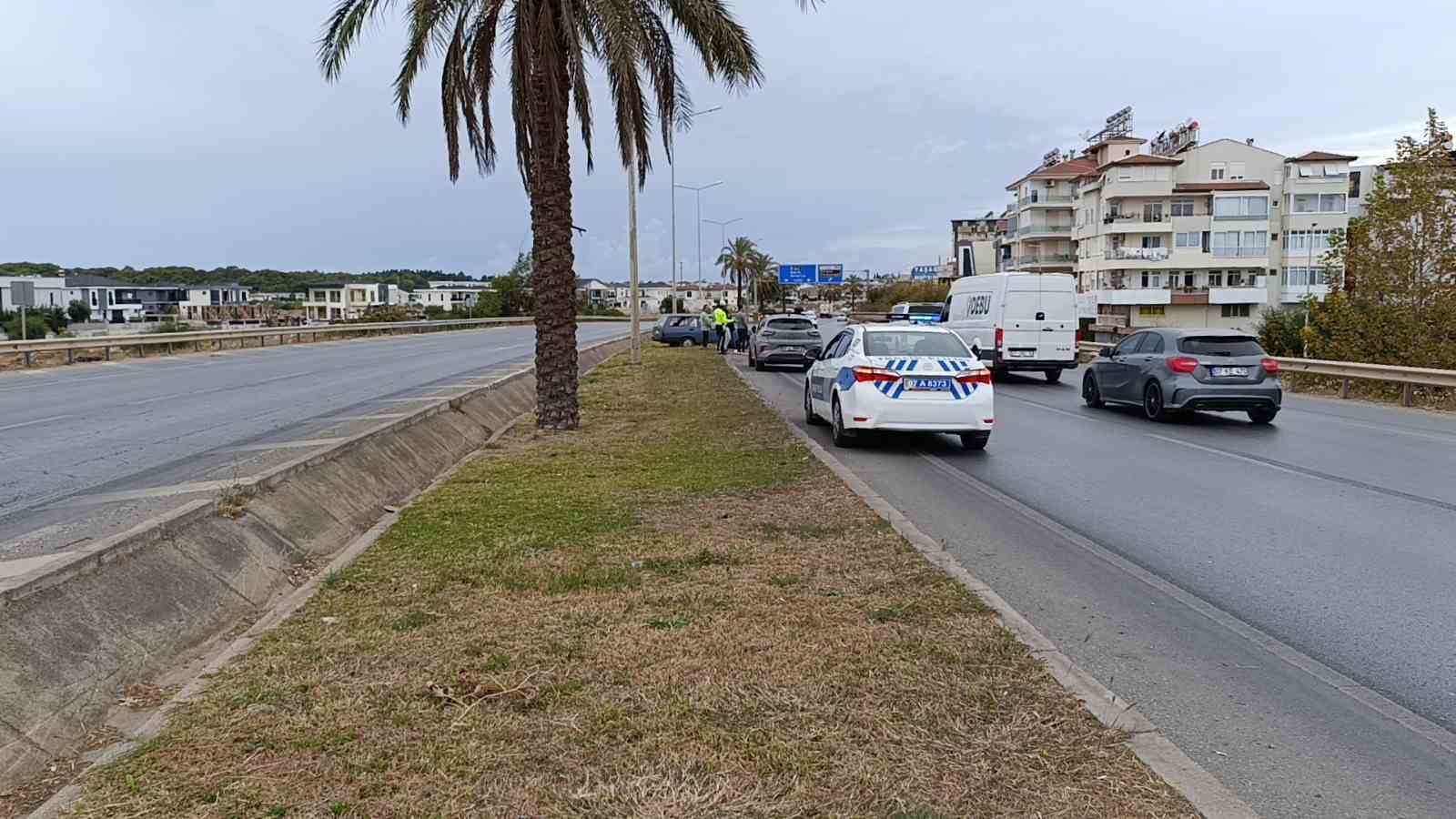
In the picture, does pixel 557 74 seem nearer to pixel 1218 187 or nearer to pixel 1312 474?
pixel 1312 474

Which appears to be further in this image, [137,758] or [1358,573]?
[1358,573]

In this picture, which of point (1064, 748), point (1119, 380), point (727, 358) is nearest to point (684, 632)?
point (1064, 748)

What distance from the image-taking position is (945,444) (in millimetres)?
14000

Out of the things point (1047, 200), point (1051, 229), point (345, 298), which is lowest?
point (345, 298)

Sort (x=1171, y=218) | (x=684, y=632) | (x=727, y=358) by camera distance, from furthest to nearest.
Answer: (x=1171, y=218) → (x=727, y=358) → (x=684, y=632)

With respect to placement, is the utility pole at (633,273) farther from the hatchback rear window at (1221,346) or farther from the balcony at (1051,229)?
the balcony at (1051,229)

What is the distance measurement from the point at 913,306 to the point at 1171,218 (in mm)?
25716

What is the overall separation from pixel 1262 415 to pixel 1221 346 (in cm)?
126

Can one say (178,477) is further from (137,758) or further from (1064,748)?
(1064,748)

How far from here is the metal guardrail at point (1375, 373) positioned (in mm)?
18438

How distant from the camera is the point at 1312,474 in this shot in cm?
1116

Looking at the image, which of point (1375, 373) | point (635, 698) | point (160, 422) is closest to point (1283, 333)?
point (1375, 373)

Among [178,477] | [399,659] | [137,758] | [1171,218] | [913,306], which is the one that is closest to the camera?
[137,758]

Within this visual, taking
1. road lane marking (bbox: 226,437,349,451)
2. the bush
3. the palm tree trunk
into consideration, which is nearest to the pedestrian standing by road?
the bush
